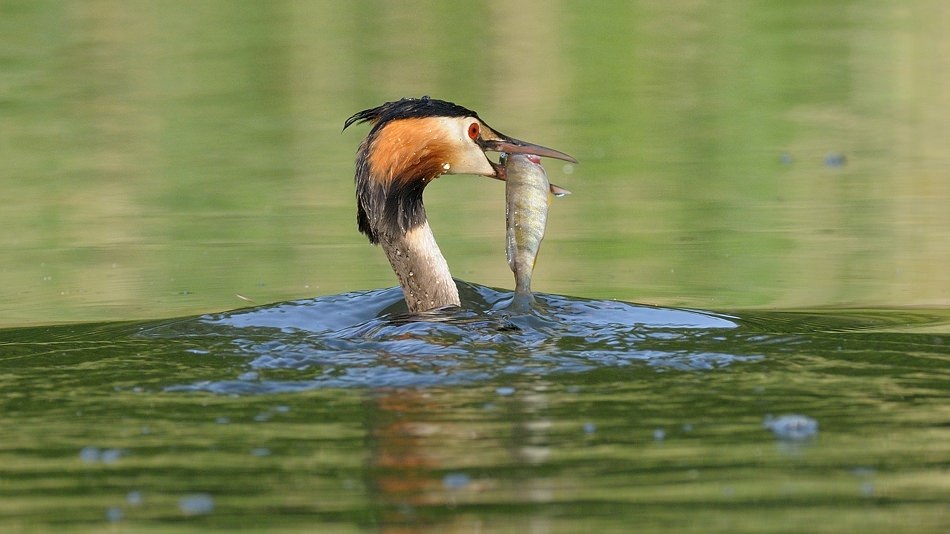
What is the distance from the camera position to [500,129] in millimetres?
14102

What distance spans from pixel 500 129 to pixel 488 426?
870 centimetres

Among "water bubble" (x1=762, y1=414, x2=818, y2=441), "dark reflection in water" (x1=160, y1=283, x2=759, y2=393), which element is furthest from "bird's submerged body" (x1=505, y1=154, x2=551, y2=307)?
"water bubble" (x1=762, y1=414, x2=818, y2=441)

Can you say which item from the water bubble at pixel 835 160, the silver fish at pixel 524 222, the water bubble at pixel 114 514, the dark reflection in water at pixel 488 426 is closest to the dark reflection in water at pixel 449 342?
the dark reflection in water at pixel 488 426

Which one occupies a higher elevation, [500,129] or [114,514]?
[500,129]

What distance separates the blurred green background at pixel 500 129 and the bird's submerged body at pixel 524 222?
4.08ft

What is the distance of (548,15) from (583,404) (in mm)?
15301

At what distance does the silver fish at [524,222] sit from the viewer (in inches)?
307

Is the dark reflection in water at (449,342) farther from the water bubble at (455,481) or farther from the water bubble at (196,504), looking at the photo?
the water bubble at (196,504)

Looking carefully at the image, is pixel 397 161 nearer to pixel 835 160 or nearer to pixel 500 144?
pixel 500 144

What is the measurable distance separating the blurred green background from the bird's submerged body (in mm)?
1243

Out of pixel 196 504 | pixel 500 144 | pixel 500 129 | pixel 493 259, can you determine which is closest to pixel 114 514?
pixel 196 504

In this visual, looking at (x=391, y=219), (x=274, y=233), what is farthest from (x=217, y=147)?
(x=391, y=219)

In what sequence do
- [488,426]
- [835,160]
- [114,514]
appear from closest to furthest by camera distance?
1. [114,514]
2. [488,426]
3. [835,160]

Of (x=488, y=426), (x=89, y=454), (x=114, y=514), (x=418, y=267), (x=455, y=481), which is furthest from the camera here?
(x=418, y=267)
